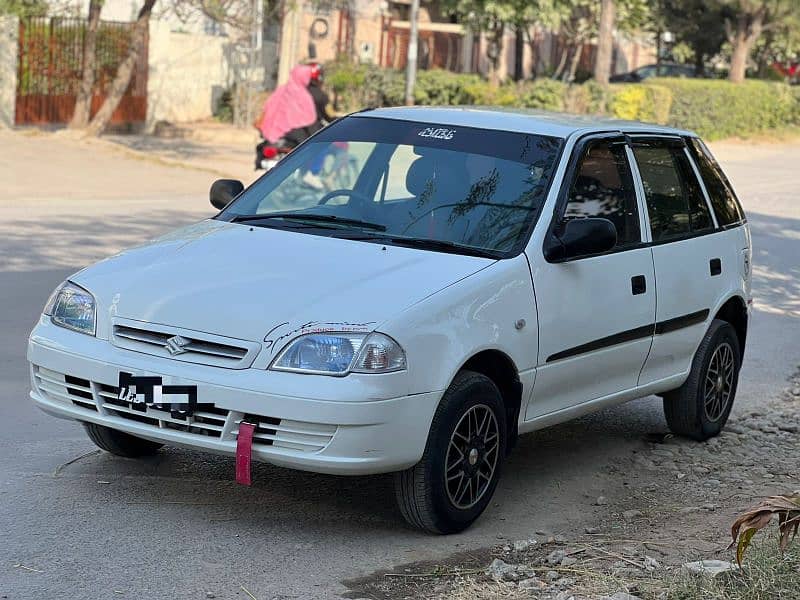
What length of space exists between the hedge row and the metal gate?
10.3 m

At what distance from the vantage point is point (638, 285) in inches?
261

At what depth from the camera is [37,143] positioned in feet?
76.0

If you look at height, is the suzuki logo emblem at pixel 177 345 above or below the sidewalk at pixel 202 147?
above

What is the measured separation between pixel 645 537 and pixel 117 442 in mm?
2338

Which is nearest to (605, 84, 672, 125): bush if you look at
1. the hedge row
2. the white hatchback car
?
the hedge row

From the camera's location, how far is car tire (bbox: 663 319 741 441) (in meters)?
7.44

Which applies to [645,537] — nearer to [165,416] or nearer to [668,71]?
[165,416]

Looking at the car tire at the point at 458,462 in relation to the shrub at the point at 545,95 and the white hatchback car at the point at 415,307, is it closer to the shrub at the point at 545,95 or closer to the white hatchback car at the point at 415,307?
the white hatchback car at the point at 415,307

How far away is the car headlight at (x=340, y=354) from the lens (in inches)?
201

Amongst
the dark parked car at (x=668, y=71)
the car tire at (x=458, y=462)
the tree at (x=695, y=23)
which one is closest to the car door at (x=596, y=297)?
the car tire at (x=458, y=462)

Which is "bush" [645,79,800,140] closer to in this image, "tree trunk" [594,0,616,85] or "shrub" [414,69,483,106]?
"tree trunk" [594,0,616,85]

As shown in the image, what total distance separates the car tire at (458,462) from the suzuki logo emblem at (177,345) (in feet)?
3.17

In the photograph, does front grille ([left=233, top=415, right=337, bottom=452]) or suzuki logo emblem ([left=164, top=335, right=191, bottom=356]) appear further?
suzuki logo emblem ([left=164, top=335, right=191, bottom=356])

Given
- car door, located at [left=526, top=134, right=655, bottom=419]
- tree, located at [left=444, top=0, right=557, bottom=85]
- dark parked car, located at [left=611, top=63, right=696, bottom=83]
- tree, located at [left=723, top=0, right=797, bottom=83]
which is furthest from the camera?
dark parked car, located at [left=611, top=63, right=696, bottom=83]
